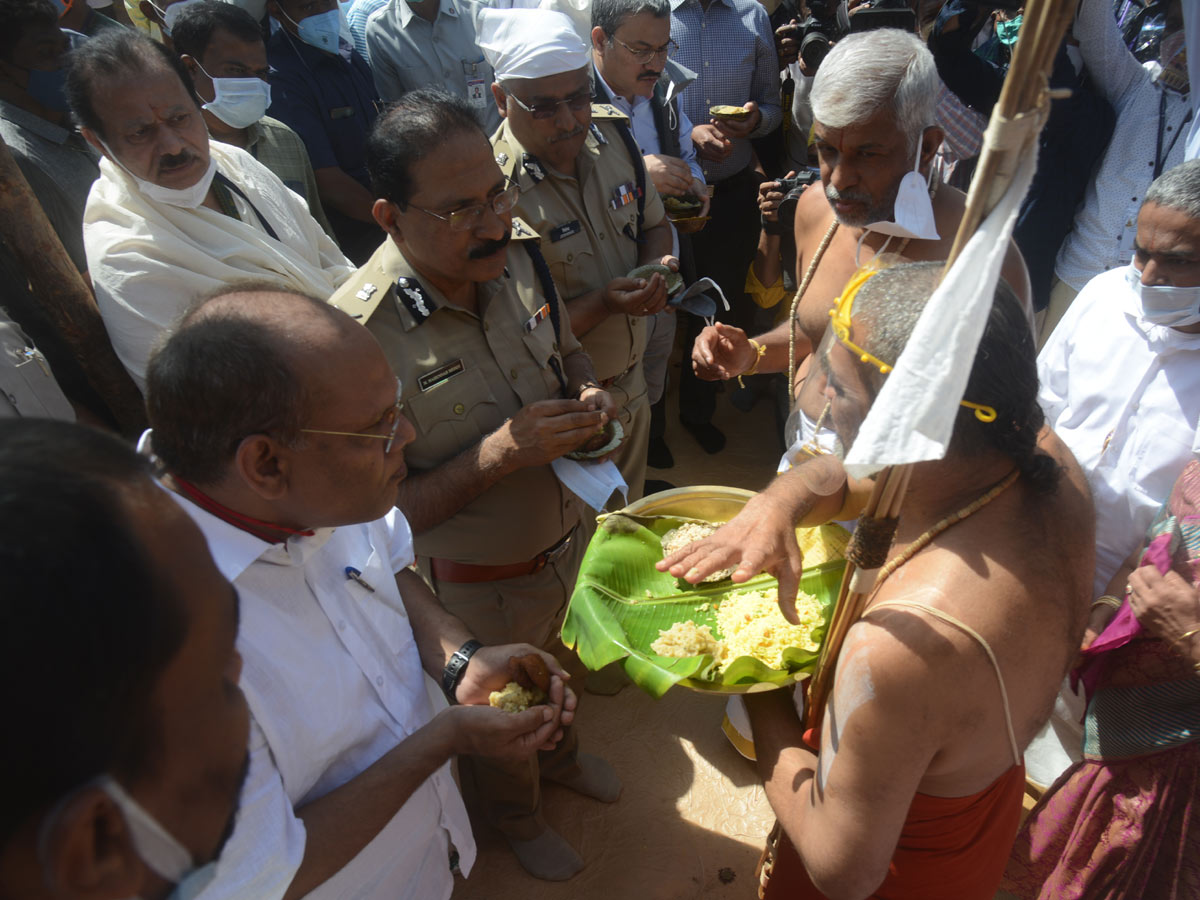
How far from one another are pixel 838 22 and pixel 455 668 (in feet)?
18.3

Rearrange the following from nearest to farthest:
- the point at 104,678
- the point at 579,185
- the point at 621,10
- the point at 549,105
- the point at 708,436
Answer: the point at 104,678
the point at 549,105
the point at 579,185
the point at 621,10
the point at 708,436

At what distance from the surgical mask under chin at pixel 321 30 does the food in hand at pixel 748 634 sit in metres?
4.54

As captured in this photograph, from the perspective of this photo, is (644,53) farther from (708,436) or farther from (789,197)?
(708,436)

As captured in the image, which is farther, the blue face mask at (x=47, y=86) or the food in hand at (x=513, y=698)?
the blue face mask at (x=47, y=86)

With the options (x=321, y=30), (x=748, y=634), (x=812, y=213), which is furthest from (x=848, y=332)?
(x=321, y=30)

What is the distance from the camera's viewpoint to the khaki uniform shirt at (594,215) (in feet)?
12.5

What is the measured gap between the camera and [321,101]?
15.5ft

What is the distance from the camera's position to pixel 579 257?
3.92 m

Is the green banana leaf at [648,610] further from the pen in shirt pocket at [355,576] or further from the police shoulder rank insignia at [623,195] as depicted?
the police shoulder rank insignia at [623,195]

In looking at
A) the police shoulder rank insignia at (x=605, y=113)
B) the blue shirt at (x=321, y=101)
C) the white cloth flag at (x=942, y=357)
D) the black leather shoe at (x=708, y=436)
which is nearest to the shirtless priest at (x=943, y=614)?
the white cloth flag at (x=942, y=357)

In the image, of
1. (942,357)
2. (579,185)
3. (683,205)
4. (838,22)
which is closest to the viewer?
(942,357)

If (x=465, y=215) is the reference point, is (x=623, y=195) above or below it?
below

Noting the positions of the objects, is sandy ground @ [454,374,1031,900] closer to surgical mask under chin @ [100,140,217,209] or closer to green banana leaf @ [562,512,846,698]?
green banana leaf @ [562,512,846,698]

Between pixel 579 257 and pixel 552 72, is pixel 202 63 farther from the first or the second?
pixel 579 257
